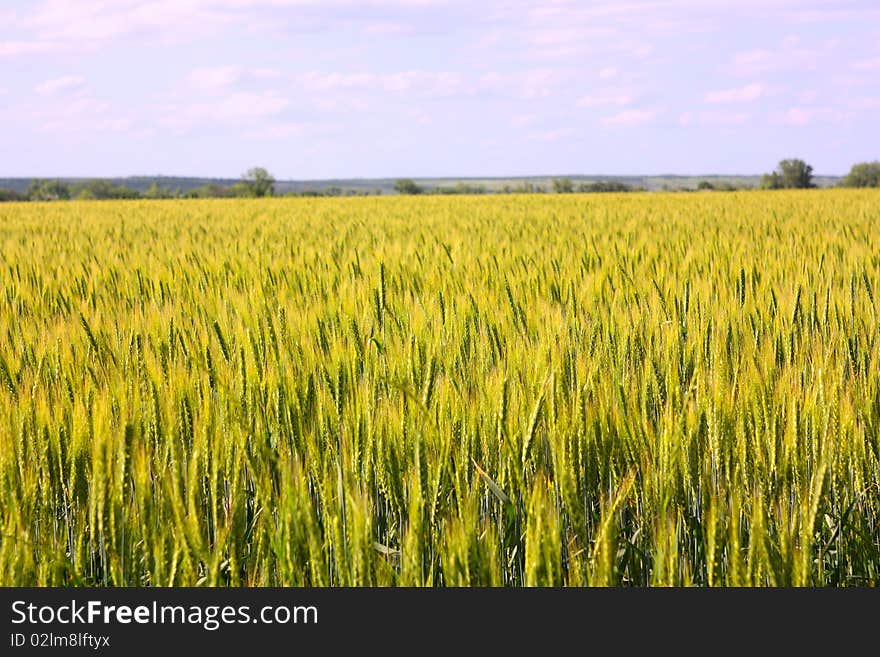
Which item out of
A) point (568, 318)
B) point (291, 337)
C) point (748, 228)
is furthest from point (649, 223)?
point (291, 337)

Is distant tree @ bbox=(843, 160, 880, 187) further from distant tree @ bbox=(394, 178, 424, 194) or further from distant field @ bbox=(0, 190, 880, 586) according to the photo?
distant field @ bbox=(0, 190, 880, 586)

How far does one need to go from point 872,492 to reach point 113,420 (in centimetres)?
136

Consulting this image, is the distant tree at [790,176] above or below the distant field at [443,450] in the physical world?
above

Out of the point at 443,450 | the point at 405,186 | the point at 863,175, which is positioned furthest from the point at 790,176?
the point at 443,450

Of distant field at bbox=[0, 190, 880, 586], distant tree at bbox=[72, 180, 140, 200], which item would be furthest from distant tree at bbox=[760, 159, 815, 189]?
distant field at bbox=[0, 190, 880, 586]

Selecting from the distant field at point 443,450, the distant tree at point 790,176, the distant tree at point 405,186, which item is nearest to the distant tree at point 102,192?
the distant tree at point 405,186

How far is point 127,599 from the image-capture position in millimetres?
1167

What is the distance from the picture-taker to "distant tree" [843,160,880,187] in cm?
5632

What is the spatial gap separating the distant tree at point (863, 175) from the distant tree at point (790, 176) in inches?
101

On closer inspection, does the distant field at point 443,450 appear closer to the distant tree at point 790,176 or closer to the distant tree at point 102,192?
the distant tree at point 102,192

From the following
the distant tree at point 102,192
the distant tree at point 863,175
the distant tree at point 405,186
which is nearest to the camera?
the distant tree at point 102,192

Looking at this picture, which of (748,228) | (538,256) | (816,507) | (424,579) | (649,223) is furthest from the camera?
(649,223)

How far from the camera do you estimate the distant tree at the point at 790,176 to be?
Result: 189ft

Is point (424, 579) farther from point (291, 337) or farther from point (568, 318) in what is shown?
point (568, 318)
